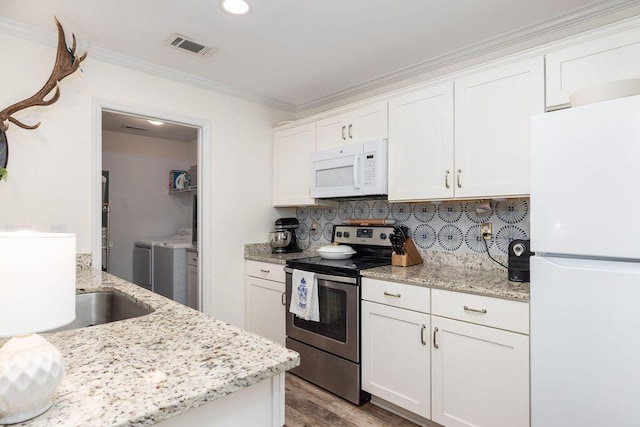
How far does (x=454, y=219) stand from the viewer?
98.3 inches

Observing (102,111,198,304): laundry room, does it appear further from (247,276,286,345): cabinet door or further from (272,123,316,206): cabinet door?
(272,123,316,206): cabinet door

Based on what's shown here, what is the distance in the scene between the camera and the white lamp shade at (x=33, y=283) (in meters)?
0.60

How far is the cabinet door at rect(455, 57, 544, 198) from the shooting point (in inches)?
74.8

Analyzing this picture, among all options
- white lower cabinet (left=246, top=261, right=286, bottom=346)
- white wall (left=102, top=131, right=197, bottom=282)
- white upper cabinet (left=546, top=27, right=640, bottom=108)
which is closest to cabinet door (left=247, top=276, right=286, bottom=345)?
white lower cabinet (left=246, top=261, right=286, bottom=346)

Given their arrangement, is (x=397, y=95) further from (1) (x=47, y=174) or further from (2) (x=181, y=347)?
(1) (x=47, y=174)

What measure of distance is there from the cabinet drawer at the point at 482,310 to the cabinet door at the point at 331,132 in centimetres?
142

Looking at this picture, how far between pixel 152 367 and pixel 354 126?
7.37ft

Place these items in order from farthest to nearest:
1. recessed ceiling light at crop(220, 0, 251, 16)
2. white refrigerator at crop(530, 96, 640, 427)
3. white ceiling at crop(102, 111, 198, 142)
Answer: white ceiling at crop(102, 111, 198, 142)
recessed ceiling light at crop(220, 0, 251, 16)
white refrigerator at crop(530, 96, 640, 427)

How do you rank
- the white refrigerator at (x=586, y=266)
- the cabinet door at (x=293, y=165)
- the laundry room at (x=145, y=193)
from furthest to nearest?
the laundry room at (x=145, y=193) < the cabinet door at (x=293, y=165) < the white refrigerator at (x=586, y=266)

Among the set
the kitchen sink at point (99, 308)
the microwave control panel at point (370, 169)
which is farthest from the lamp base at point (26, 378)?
the microwave control panel at point (370, 169)

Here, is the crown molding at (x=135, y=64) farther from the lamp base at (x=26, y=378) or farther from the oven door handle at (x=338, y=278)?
the lamp base at (x=26, y=378)

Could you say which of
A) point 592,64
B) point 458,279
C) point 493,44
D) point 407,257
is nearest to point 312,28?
point 493,44

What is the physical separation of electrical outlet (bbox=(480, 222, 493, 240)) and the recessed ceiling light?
1.93 meters

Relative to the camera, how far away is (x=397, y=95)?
8.09ft
